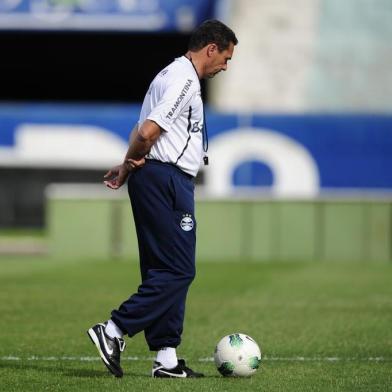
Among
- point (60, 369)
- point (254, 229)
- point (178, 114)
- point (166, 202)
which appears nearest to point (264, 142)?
point (254, 229)

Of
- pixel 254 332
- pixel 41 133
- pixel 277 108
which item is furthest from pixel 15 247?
pixel 254 332

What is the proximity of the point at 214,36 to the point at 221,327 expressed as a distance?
4420 millimetres

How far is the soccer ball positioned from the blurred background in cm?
1778

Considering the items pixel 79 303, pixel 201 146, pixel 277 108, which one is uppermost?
pixel 277 108

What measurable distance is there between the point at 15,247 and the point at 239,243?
6.08 m

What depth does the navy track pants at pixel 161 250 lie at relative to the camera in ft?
25.8

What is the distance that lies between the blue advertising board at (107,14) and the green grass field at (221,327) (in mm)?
14068

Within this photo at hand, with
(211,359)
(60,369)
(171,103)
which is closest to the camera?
(171,103)

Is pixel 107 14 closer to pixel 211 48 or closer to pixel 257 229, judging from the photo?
pixel 257 229

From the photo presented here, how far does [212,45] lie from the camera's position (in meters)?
7.95

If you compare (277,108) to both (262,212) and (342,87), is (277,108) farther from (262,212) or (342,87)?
(262,212)

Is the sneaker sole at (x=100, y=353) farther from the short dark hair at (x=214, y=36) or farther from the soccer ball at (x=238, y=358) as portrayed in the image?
the short dark hair at (x=214, y=36)

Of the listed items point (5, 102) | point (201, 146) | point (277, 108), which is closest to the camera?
point (201, 146)

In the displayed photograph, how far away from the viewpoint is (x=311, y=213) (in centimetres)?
2642
